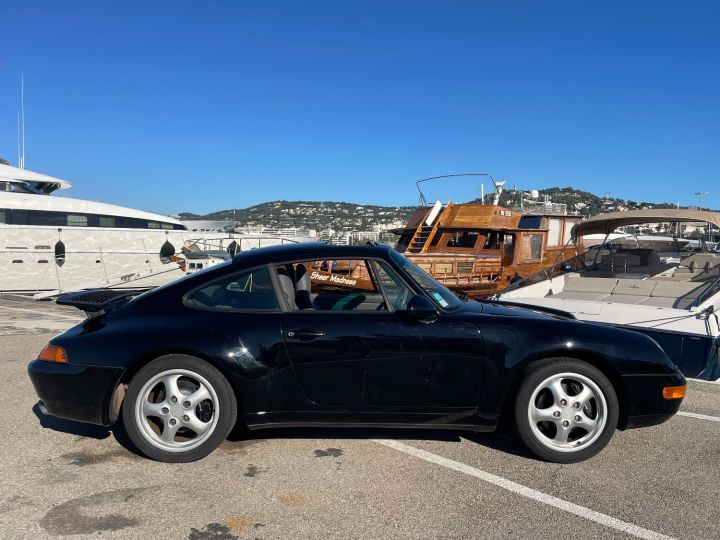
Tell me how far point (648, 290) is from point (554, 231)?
7359 mm

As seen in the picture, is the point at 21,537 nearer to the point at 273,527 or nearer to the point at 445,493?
the point at 273,527

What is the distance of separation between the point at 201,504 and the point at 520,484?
182 centimetres

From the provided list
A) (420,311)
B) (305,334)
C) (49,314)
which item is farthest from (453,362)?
(49,314)

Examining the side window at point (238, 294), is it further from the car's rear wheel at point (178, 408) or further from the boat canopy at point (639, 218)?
the boat canopy at point (639, 218)

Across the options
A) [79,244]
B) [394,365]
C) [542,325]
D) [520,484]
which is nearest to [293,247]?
[394,365]

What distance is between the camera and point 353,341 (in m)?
3.51

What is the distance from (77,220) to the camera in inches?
873

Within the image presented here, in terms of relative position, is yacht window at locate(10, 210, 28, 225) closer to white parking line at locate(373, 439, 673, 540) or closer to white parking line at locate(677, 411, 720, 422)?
white parking line at locate(373, 439, 673, 540)

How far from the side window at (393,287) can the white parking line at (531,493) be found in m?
0.99

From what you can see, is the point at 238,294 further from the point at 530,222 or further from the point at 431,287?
the point at 530,222

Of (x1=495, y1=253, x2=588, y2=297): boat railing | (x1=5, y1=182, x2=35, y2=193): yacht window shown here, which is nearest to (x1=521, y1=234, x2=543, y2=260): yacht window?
(x1=495, y1=253, x2=588, y2=297): boat railing

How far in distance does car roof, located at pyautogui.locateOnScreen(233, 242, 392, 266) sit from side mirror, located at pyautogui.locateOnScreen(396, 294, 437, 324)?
442mm

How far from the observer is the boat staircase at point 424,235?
13.1 meters

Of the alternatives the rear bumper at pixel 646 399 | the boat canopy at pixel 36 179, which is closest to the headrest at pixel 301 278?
the rear bumper at pixel 646 399
